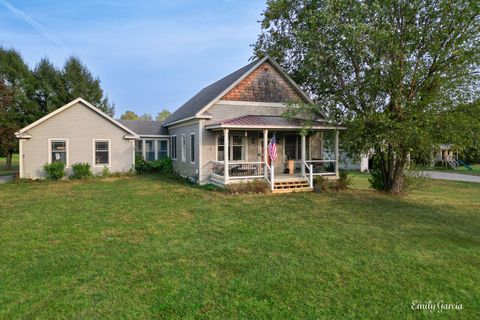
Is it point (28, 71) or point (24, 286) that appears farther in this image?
point (28, 71)

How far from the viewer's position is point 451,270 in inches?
209

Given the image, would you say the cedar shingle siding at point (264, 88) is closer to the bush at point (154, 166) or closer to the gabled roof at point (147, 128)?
the bush at point (154, 166)

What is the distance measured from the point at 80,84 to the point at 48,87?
10.4 feet

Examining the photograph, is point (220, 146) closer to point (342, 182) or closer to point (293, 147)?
point (293, 147)

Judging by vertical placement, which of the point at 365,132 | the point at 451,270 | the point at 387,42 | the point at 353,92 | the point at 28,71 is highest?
the point at 28,71

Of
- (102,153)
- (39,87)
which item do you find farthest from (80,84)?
(102,153)

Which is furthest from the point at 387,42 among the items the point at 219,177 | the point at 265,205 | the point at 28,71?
the point at 28,71

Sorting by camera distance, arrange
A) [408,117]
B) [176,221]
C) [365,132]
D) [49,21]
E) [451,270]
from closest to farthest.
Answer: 1. [451,270]
2. [176,221]
3. [408,117]
4. [365,132]
5. [49,21]

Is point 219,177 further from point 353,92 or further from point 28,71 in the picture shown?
point 28,71

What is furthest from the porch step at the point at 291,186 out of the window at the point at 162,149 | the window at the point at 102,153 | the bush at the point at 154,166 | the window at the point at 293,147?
the window at the point at 162,149

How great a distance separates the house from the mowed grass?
172 inches

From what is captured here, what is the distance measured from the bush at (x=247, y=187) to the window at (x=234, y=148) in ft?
8.77

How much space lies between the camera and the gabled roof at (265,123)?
514 inches

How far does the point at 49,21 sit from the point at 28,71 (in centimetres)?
1239
